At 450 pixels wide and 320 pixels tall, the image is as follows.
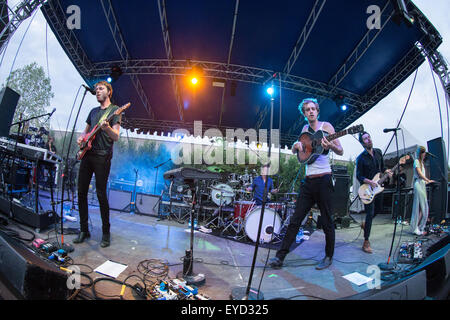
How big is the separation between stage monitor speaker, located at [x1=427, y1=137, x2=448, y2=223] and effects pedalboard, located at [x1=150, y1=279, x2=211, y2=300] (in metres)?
3.59

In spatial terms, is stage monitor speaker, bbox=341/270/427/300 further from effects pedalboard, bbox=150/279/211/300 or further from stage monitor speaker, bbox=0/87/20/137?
stage monitor speaker, bbox=0/87/20/137

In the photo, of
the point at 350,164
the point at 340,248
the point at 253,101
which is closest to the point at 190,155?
the point at 253,101

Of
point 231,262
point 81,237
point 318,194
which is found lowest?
point 231,262

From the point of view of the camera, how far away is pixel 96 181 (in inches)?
106

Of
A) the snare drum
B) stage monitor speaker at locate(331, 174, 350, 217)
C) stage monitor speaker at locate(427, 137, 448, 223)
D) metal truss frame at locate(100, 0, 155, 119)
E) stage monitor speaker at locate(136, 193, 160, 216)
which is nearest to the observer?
stage monitor speaker at locate(427, 137, 448, 223)

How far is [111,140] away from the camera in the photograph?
9.22ft

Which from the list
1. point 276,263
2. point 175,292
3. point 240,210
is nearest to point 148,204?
point 240,210

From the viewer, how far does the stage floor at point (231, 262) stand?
182 centimetres

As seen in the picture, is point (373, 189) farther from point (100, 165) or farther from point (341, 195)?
point (100, 165)

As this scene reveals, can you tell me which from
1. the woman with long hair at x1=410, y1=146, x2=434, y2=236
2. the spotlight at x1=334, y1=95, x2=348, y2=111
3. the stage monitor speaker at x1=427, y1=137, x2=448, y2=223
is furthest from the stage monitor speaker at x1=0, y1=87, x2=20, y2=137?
the spotlight at x1=334, y1=95, x2=348, y2=111

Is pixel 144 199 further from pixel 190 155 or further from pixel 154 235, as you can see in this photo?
pixel 190 155

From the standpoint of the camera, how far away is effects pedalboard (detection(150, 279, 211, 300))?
1.55 meters

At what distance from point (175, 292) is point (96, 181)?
192 centimetres

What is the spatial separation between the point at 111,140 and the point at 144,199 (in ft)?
13.1
